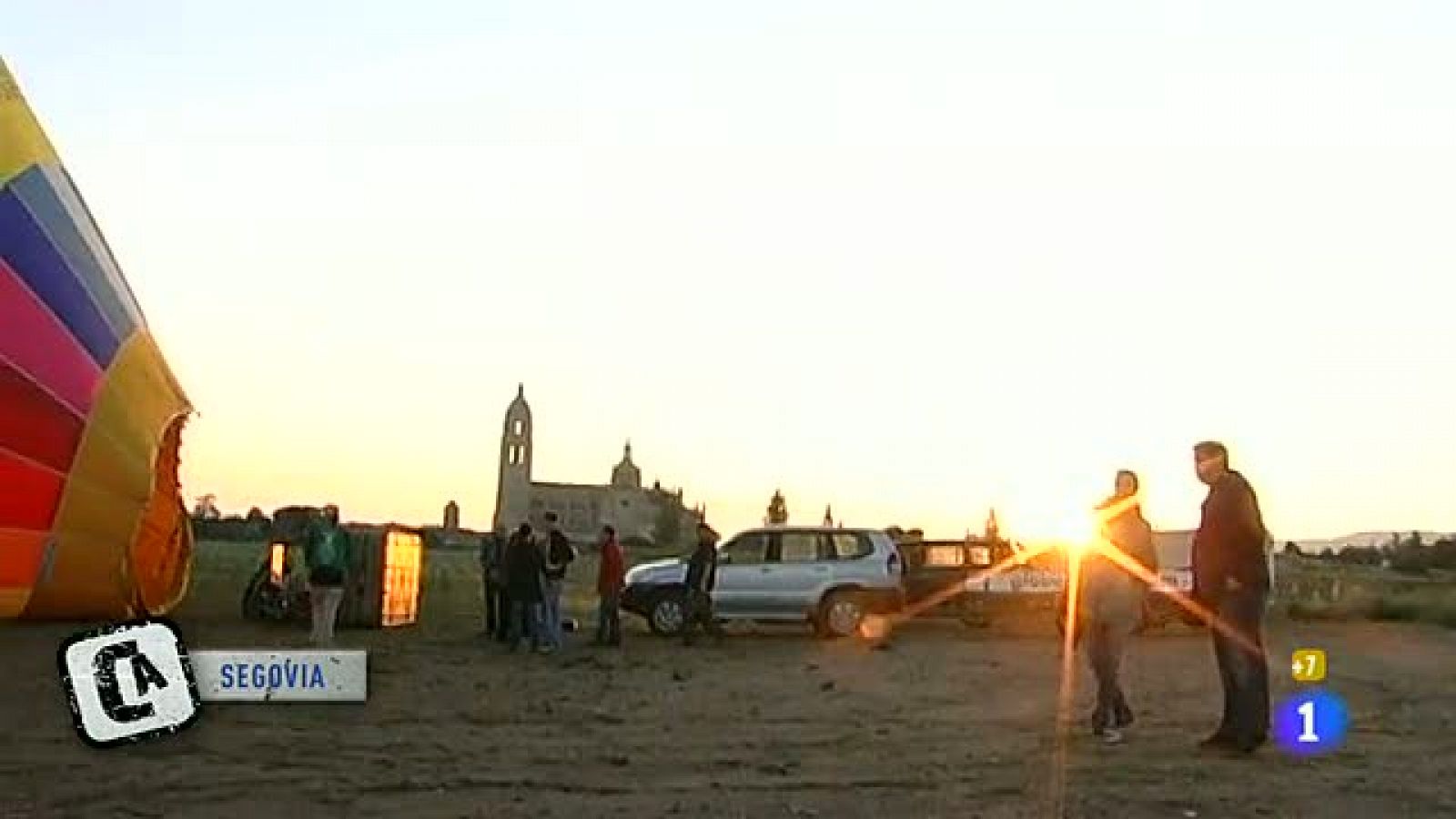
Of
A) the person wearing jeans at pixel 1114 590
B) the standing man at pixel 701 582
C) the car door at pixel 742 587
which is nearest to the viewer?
the person wearing jeans at pixel 1114 590

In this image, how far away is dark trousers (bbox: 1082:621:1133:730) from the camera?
11.7m

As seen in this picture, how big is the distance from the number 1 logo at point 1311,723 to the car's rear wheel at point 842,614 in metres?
8.09

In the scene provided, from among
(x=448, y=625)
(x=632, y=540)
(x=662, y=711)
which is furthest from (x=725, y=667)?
(x=632, y=540)

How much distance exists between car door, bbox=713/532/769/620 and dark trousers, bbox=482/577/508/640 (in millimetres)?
2787

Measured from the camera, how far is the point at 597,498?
107812 mm

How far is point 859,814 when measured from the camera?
28.8ft

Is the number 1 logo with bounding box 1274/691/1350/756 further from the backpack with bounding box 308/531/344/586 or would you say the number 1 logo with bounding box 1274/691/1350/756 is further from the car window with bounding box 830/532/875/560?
the backpack with bounding box 308/531/344/586

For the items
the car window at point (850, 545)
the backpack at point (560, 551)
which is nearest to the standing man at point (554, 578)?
the backpack at point (560, 551)

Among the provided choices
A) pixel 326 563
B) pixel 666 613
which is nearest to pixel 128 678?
pixel 326 563

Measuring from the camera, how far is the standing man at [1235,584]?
10742 mm

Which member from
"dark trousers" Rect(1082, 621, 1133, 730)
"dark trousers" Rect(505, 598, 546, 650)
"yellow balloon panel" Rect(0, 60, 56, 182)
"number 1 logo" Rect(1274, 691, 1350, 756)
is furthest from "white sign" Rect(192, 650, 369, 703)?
"number 1 logo" Rect(1274, 691, 1350, 756)

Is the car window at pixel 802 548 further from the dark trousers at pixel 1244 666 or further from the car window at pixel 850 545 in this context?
the dark trousers at pixel 1244 666

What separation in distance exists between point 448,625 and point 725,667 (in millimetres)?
8427

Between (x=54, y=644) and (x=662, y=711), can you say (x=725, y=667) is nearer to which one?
(x=662, y=711)
